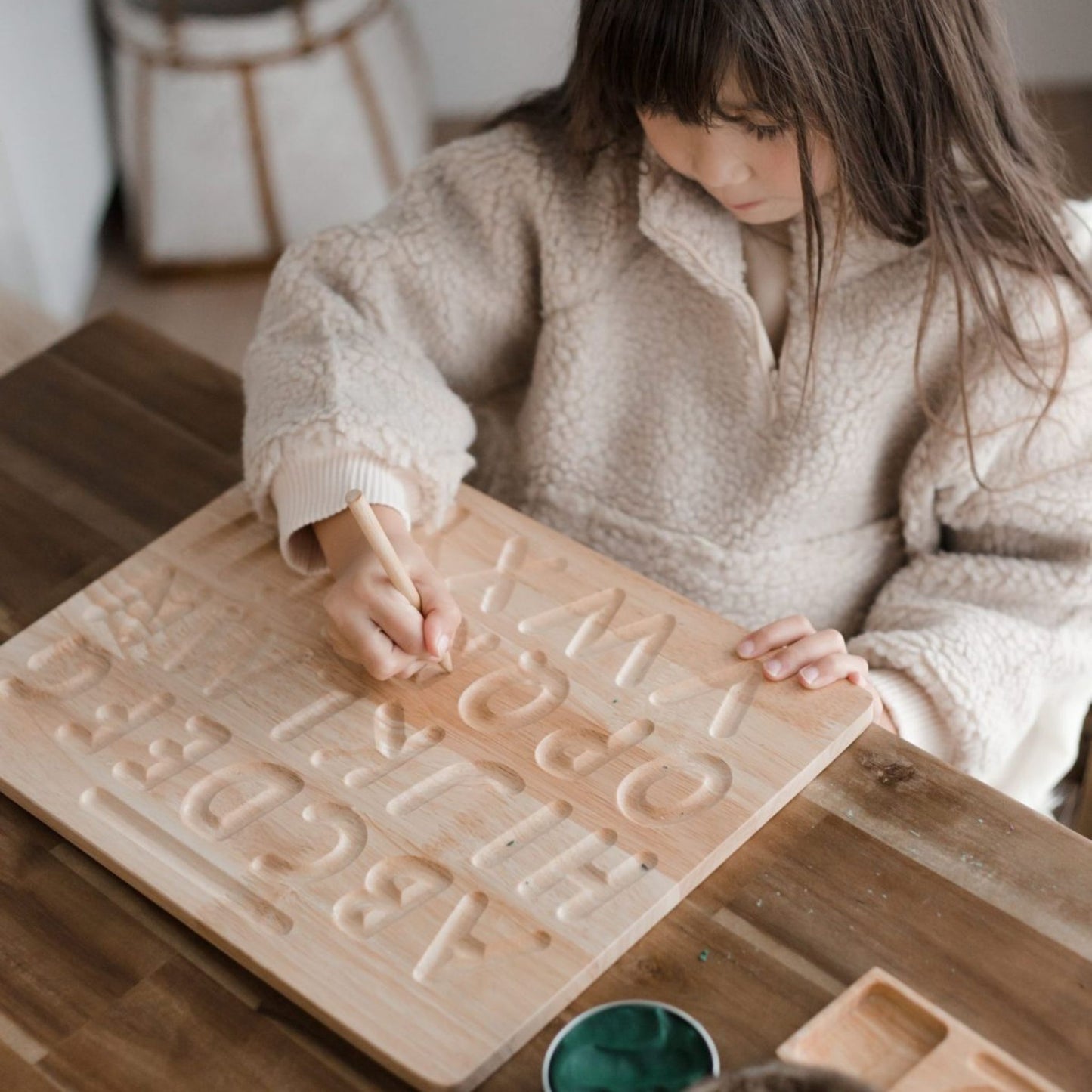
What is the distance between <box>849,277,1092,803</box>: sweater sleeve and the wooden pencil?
0.28m

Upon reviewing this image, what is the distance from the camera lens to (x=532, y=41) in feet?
8.14

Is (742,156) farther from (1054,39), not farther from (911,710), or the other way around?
(1054,39)

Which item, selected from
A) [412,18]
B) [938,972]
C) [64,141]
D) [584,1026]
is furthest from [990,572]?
[412,18]

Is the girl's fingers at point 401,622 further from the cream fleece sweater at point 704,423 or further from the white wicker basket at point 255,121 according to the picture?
the white wicker basket at point 255,121

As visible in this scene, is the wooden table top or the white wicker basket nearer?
the wooden table top

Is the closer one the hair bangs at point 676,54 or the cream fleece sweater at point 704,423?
the hair bangs at point 676,54

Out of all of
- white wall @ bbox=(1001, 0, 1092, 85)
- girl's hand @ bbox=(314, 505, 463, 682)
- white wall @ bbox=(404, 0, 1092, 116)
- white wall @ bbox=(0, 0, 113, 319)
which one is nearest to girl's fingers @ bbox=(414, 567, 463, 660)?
girl's hand @ bbox=(314, 505, 463, 682)

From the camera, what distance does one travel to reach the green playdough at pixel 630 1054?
0.58 m

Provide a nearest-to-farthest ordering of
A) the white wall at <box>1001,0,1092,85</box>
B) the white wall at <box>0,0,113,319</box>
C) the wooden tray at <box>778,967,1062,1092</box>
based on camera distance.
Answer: the wooden tray at <box>778,967,1062,1092</box>, the white wall at <box>0,0,113,319</box>, the white wall at <box>1001,0,1092,85</box>

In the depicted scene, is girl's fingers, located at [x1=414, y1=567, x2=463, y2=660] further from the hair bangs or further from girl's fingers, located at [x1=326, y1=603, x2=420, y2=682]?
the hair bangs

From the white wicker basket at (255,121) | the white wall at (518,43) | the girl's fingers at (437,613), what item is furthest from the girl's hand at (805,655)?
the white wall at (518,43)

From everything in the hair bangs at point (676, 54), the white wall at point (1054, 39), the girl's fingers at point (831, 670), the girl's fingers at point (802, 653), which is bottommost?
the white wall at point (1054, 39)

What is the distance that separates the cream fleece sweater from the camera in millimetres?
877

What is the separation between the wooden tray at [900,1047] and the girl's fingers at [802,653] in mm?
181
